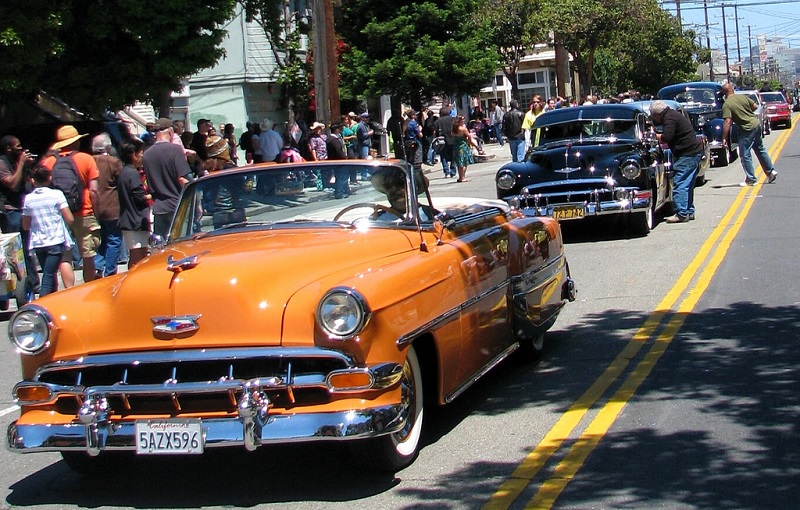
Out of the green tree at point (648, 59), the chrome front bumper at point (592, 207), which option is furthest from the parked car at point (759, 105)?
the green tree at point (648, 59)

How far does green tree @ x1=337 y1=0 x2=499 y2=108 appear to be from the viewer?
3419 centimetres

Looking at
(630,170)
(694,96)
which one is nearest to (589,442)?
(630,170)

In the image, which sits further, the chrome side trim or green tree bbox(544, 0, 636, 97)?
green tree bbox(544, 0, 636, 97)

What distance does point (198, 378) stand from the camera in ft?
17.0

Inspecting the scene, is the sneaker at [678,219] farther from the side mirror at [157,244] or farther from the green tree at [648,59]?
the green tree at [648,59]

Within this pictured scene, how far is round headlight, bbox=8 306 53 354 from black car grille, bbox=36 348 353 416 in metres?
0.23

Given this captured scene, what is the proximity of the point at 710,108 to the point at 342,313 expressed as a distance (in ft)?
76.4

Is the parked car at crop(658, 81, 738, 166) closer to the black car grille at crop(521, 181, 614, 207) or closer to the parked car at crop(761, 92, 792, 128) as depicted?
the black car grille at crop(521, 181, 614, 207)

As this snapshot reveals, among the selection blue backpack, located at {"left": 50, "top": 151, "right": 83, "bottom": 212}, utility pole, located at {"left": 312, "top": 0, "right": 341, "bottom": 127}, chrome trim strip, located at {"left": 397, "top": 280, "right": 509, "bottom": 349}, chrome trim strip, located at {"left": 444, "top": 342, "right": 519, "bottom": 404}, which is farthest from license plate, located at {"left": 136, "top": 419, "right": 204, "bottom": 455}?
utility pole, located at {"left": 312, "top": 0, "right": 341, "bottom": 127}

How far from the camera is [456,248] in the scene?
21.2 ft

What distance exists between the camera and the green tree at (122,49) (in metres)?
19.9

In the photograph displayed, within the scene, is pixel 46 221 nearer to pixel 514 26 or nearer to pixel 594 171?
pixel 594 171

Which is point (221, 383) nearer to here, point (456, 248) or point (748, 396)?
point (456, 248)

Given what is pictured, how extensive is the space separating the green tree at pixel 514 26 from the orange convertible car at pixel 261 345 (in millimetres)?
35535
